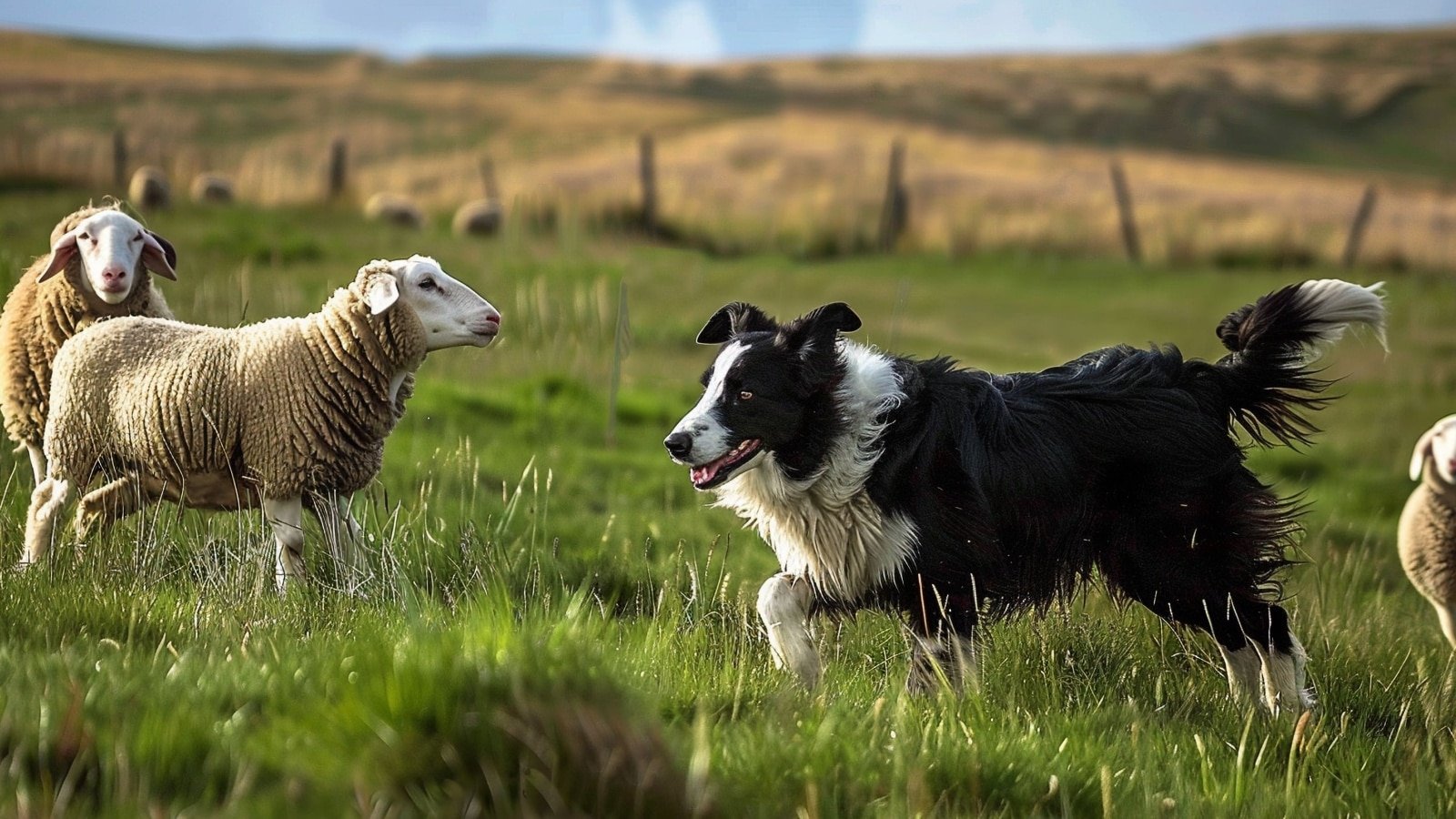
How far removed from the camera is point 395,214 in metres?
27.6

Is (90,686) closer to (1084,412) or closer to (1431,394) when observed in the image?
(1084,412)

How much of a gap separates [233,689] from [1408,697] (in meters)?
4.95

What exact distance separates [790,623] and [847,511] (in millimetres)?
512

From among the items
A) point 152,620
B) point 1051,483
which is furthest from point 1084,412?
point 152,620

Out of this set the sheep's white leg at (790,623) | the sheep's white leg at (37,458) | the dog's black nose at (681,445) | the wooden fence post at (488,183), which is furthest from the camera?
the wooden fence post at (488,183)

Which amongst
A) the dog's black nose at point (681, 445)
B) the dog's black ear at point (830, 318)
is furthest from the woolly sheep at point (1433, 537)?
the dog's black nose at point (681, 445)

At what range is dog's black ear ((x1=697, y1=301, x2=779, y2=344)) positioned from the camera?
6.02m

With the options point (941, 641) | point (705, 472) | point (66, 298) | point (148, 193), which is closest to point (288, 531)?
point (66, 298)

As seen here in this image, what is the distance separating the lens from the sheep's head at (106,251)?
6.70 m

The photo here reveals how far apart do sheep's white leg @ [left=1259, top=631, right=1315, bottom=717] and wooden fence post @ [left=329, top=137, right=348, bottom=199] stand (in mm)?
28044

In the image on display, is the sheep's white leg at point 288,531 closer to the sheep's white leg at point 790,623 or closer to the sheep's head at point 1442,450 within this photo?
the sheep's white leg at point 790,623

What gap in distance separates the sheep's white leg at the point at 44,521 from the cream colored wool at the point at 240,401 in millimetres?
75

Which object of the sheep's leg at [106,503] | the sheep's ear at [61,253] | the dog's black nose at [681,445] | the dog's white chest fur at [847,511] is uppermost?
the sheep's ear at [61,253]

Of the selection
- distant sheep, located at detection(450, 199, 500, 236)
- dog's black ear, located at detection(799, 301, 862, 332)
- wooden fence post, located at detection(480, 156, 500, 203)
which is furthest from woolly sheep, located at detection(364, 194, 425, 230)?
dog's black ear, located at detection(799, 301, 862, 332)
